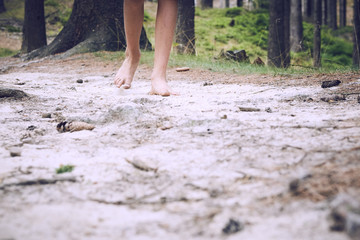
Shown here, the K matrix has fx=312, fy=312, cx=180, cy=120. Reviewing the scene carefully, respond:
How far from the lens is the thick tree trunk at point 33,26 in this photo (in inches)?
297

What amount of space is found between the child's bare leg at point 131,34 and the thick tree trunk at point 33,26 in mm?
5781

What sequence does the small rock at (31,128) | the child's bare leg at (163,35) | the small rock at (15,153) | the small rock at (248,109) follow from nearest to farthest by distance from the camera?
the small rock at (15,153)
the small rock at (31,128)
the small rock at (248,109)
the child's bare leg at (163,35)

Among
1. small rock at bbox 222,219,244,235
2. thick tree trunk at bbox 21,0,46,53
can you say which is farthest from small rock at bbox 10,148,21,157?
thick tree trunk at bbox 21,0,46,53

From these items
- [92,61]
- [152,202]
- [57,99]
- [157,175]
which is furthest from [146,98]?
[92,61]

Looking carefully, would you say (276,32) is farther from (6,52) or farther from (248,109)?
(6,52)

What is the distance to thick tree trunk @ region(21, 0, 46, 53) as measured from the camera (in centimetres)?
753

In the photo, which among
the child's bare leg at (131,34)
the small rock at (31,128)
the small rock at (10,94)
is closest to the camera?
the small rock at (31,128)

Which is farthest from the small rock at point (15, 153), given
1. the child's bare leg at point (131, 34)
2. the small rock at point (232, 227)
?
the child's bare leg at point (131, 34)

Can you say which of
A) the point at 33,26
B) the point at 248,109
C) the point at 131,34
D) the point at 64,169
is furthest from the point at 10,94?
the point at 33,26

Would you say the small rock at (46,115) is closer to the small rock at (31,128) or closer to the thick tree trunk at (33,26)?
the small rock at (31,128)

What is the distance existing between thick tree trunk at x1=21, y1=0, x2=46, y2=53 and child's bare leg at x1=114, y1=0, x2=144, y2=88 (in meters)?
5.78

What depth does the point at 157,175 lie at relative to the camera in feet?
3.29

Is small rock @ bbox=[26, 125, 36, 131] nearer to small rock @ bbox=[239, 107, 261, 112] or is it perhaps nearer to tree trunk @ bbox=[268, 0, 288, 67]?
small rock @ bbox=[239, 107, 261, 112]

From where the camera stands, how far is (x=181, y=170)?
1.02 meters
